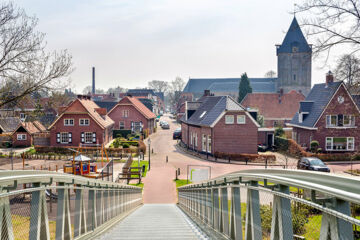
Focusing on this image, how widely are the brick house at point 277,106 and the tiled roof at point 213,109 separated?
2421cm

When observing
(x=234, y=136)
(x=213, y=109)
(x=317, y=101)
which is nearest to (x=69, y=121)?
(x=213, y=109)

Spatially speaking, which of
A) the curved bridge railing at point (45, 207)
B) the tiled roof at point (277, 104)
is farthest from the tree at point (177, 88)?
the curved bridge railing at point (45, 207)

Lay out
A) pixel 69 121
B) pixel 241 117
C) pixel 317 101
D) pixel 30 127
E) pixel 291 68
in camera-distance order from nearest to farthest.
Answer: pixel 241 117, pixel 317 101, pixel 69 121, pixel 30 127, pixel 291 68

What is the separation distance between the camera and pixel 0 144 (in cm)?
4453

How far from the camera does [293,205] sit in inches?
135

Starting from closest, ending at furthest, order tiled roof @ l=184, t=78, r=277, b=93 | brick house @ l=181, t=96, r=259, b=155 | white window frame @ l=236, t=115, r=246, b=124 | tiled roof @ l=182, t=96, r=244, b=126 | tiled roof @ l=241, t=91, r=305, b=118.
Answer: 1. brick house @ l=181, t=96, r=259, b=155
2. white window frame @ l=236, t=115, r=246, b=124
3. tiled roof @ l=182, t=96, r=244, b=126
4. tiled roof @ l=241, t=91, r=305, b=118
5. tiled roof @ l=184, t=78, r=277, b=93

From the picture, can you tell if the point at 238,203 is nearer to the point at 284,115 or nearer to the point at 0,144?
the point at 0,144

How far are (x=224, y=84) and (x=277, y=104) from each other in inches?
2193

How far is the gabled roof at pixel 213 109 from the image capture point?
35.4 metres

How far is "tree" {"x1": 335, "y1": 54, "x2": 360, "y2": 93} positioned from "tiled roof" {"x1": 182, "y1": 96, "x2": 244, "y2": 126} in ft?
70.6

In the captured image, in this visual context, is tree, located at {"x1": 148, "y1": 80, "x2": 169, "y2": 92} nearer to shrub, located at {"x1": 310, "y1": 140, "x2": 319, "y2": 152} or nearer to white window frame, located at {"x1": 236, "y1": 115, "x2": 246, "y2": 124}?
white window frame, located at {"x1": 236, "y1": 115, "x2": 246, "y2": 124}

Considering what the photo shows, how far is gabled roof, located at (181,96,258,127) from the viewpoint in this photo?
116 ft

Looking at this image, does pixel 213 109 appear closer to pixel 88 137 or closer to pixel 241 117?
pixel 241 117

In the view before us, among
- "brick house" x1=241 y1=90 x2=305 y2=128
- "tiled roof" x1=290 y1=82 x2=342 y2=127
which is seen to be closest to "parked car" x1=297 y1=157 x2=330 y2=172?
"tiled roof" x1=290 y1=82 x2=342 y2=127
